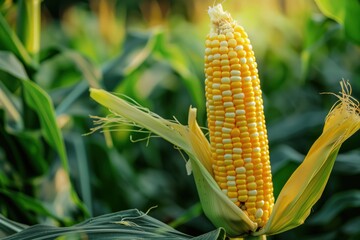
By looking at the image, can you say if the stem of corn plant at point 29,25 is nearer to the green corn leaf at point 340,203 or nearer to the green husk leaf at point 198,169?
the green husk leaf at point 198,169

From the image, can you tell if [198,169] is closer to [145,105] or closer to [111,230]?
[111,230]

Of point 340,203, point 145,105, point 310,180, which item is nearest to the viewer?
point 310,180

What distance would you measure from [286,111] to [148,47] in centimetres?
147

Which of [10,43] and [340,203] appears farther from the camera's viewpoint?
[340,203]

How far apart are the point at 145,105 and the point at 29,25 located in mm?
972

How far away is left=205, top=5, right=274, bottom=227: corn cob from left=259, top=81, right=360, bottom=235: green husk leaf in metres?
0.04

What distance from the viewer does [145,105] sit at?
10.6 feet

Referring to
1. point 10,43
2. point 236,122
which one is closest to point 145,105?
point 10,43

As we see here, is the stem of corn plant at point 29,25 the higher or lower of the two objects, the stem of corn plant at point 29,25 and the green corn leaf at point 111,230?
the higher

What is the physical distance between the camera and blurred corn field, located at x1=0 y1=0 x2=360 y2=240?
235 cm

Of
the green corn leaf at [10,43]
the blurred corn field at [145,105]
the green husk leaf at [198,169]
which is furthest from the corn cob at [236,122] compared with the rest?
the green corn leaf at [10,43]

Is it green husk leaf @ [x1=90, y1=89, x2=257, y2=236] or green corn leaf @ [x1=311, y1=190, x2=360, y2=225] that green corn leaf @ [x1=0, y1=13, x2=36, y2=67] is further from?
green corn leaf @ [x1=311, y1=190, x2=360, y2=225]

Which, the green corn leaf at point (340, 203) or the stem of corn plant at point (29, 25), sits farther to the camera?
the green corn leaf at point (340, 203)

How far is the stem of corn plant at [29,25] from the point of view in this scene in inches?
93.2
